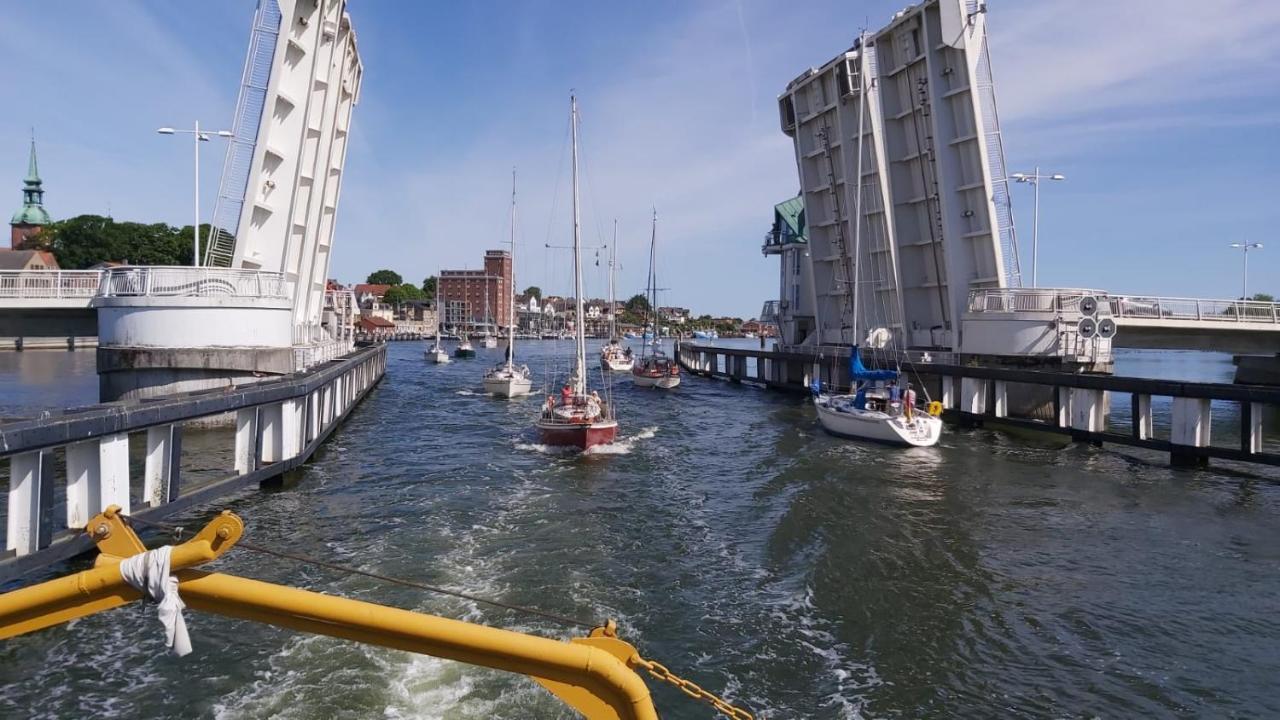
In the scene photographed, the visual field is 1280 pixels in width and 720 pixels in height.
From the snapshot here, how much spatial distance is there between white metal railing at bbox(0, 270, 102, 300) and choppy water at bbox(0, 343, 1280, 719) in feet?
48.0

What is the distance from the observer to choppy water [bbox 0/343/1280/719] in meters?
8.23

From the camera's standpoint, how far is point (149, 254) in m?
82.6

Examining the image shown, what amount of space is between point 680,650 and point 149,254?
91.6 metres

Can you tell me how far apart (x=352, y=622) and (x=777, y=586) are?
29.5 ft

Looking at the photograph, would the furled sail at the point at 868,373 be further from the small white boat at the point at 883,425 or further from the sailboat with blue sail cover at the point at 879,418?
the small white boat at the point at 883,425

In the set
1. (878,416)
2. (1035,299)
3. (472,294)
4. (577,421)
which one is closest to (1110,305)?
(1035,299)

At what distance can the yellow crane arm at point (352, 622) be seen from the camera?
157 inches

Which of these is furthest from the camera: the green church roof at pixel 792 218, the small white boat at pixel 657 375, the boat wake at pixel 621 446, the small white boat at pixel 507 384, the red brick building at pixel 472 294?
the red brick building at pixel 472 294

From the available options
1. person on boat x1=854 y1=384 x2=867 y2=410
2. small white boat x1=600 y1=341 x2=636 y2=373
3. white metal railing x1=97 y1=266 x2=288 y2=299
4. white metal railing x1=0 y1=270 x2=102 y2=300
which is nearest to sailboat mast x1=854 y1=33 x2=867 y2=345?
person on boat x1=854 y1=384 x2=867 y2=410

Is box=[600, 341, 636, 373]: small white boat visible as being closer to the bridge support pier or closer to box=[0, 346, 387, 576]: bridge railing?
box=[0, 346, 387, 576]: bridge railing

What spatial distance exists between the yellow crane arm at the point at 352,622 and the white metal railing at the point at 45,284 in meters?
29.9

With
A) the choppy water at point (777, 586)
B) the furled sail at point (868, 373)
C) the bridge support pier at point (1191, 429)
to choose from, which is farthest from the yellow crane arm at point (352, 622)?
the furled sail at point (868, 373)

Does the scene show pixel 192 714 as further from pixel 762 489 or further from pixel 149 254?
pixel 149 254

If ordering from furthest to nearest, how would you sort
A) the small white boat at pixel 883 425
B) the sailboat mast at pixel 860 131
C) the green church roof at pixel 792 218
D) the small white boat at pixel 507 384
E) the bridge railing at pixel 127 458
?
the green church roof at pixel 792 218 → the small white boat at pixel 507 384 → the sailboat mast at pixel 860 131 → the small white boat at pixel 883 425 → the bridge railing at pixel 127 458
